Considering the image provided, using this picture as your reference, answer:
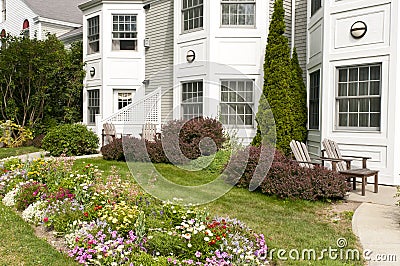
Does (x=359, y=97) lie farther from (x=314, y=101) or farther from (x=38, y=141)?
(x=38, y=141)

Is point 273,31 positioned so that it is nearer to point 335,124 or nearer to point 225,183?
point 335,124

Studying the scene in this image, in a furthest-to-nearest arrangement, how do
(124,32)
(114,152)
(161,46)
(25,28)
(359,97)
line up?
1. (25,28)
2. (124,32)
3. (161,46)
4. (114,152)
5. (359,97)

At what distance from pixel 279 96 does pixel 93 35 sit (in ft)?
31.3

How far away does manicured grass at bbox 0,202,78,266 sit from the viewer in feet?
14.3

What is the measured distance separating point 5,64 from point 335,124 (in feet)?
44.3

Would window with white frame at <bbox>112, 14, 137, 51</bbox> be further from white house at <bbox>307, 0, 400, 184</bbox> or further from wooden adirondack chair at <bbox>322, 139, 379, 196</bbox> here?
wooden adirondack chair at <bbox>322, 139, 379, 196</bbox>

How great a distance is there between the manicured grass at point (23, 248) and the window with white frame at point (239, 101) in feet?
24.0

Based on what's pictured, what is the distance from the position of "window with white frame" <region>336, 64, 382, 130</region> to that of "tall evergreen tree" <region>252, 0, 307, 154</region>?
4.78 feet

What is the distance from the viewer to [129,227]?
482cm

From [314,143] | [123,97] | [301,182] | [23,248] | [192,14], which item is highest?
[192,14]

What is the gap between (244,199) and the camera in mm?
7191

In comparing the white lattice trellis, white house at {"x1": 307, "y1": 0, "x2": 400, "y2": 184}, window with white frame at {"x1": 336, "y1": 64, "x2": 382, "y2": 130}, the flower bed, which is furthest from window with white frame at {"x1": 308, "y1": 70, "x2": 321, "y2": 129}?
the flower bed

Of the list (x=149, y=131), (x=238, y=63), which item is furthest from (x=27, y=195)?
(x=238, y=63)

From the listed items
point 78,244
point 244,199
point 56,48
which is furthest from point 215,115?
point 56,48
